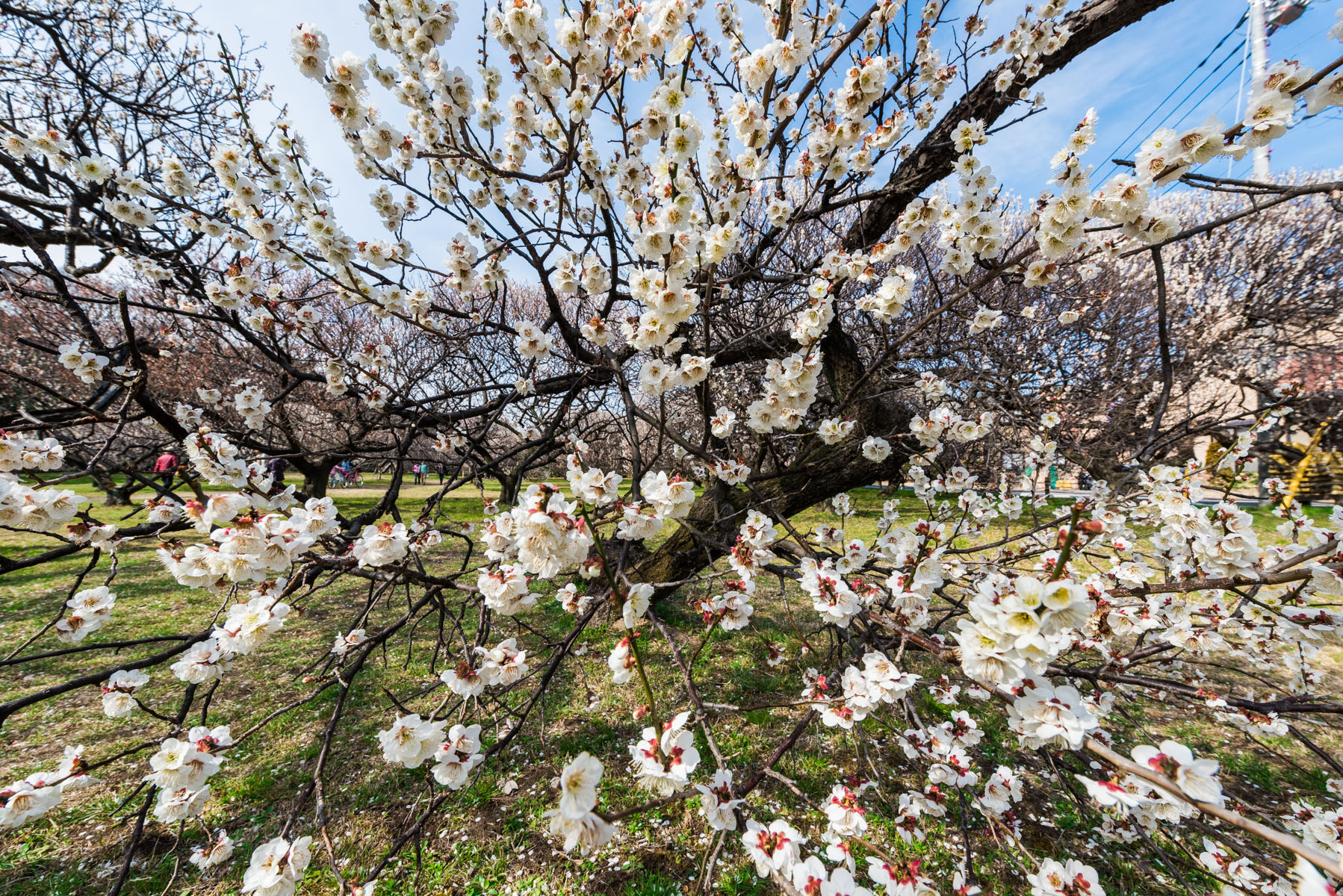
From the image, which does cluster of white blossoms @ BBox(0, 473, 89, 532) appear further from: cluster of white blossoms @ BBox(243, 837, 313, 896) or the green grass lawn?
cluster of white blossoms @ BBox(243, 837, 313, 896)

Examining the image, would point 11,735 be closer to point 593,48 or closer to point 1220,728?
point 593,48

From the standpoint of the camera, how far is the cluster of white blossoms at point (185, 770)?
1.34 meters

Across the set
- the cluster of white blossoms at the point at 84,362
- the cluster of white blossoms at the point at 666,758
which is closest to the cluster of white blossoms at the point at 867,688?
the cluster of white blossoms at the point at 666,758

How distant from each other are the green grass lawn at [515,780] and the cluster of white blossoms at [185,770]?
14 centimetres

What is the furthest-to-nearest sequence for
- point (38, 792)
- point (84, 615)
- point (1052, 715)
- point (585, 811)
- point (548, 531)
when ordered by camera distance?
1. point (84, 615)
2. point (38, 792)
3. point (548, 531)
4. point (1052, 715)
5. point (585, 811)

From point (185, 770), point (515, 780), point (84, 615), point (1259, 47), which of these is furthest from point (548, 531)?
point (1259, 47)

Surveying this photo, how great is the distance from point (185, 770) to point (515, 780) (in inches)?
67.6

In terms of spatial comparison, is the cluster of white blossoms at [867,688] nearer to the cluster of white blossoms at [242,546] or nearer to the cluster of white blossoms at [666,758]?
the cluster of white blossoms at [666,758]

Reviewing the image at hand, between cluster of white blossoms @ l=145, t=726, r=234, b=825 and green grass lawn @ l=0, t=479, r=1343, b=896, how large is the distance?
137mm

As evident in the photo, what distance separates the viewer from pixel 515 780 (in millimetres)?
2662

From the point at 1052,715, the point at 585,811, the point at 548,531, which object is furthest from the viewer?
the point at 548,531

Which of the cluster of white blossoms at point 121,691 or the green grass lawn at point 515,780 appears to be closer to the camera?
the cluster of white blossoms at point 121,691

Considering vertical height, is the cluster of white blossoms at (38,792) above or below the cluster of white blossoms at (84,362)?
below

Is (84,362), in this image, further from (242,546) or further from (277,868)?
(277,868)
